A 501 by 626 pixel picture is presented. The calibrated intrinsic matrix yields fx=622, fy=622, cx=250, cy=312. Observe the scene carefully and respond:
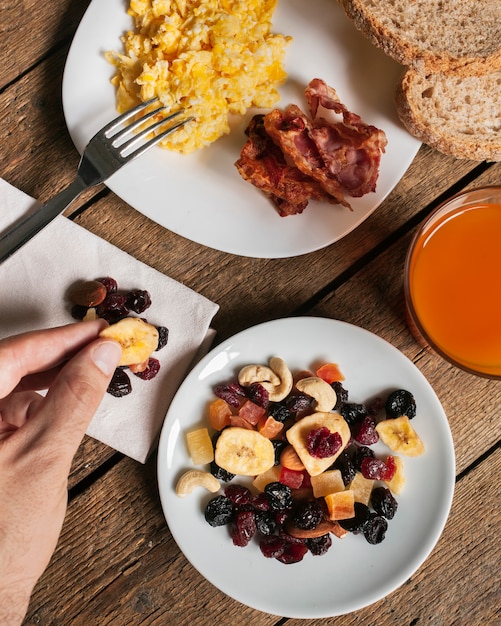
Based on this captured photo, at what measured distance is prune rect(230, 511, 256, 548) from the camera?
4.86 ft

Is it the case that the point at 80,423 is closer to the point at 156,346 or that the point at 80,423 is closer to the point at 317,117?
the point at 156,346

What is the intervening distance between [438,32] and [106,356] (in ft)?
→ 3.63

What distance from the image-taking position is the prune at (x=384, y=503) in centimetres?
149

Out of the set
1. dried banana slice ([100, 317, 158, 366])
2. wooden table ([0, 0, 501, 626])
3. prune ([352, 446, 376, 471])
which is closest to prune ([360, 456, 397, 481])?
prune ([352, 446, 376, 471])

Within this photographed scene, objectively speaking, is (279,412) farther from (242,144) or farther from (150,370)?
(242,144)

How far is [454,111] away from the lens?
1.57m

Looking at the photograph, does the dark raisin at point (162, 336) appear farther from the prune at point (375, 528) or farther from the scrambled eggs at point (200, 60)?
the prune at point (375, 528)

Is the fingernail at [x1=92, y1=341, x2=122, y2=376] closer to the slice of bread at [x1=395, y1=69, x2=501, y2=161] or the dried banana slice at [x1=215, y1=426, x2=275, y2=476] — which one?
the dried banana slice at [x1=215, y1=426, x2=275, y2=476]

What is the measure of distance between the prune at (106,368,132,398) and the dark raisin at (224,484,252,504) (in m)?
0.35

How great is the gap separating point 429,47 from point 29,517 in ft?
4.51

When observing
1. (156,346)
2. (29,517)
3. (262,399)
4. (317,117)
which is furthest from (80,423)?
(317,117)

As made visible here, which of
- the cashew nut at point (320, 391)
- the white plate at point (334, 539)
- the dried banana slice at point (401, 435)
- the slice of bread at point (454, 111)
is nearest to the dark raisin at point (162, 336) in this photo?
the white plate at point (334, 539)

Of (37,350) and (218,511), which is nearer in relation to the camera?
(37,350)

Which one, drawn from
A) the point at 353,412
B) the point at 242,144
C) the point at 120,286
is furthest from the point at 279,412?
the point at 242,144
